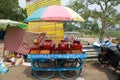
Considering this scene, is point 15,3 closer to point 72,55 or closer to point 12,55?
point 12,55

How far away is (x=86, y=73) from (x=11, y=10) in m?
26.7

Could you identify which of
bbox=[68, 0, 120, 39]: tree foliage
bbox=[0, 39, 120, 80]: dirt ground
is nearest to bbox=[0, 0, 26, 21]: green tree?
bbox=[68, 0, 120, 39]: tree foliage

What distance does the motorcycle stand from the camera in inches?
248

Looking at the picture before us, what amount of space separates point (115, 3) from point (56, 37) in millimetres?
12313

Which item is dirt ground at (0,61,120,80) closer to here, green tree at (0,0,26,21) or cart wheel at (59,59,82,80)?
cart wheel at (59,59,82,80)

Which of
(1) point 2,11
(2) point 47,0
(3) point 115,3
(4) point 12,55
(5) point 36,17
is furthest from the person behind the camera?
(1) point 2,11

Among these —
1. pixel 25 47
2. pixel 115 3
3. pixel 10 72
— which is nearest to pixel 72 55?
pixel 10 72

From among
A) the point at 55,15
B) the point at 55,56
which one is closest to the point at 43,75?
the point at 55,56

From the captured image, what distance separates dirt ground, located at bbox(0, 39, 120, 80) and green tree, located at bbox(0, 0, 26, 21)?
80.3 feet

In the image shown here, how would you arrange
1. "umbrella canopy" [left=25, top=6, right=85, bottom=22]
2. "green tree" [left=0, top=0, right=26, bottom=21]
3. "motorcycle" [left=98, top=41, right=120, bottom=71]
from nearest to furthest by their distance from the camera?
"umbrella canopy" [left=25, top=6, right=85, bottom=22] < "motorcycle" [left=98, top=41, right=120, bottom=71] < "green tree" [left=0, top=0, right=26, bottom=21]

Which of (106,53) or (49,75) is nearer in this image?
(49,75)

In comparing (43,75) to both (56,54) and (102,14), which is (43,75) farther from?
(102,14)

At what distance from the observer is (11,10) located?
3106 centimetres

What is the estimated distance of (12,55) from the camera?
27.8ft
